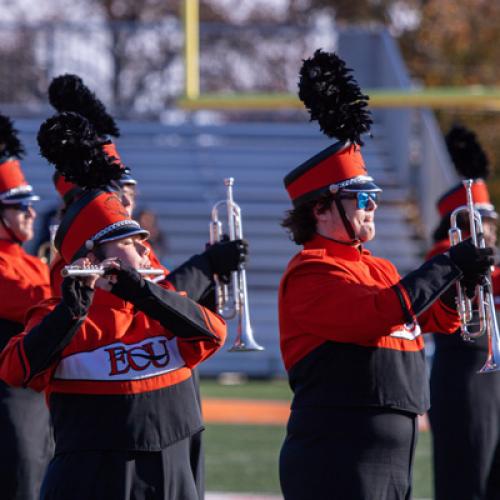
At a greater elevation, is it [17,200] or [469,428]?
[17,200]

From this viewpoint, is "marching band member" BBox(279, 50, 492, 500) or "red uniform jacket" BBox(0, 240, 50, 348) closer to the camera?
"marching band member" BBox(279, 50, 492, 500)

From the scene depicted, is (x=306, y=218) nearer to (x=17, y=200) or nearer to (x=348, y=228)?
(x=348, y=228)

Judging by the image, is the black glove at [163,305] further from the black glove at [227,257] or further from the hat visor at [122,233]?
the black glove at [227,257]

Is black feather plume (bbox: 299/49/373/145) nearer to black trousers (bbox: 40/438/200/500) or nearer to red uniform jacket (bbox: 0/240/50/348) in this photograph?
black trousers (bbox: 40/438/200/500)

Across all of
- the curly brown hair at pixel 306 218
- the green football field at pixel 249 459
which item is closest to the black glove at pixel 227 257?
the curly brown hair at pixel 306 218

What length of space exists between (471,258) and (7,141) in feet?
8.51

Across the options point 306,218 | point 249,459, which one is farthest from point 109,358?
point 249,459

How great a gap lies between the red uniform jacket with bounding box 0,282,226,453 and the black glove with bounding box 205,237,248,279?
2.25 feet

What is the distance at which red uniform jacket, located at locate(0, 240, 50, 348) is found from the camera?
18.0ft

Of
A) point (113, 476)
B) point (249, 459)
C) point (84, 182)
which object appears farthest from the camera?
point (249, 459)

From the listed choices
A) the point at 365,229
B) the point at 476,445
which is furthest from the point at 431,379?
the point at 365,229

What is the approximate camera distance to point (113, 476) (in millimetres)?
4203

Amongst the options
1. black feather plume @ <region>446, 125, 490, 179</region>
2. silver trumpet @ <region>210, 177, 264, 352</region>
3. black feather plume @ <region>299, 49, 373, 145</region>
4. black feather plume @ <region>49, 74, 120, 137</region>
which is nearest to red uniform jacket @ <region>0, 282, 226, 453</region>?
silver trumpet @ <region>210, 177, 264, 352</region>

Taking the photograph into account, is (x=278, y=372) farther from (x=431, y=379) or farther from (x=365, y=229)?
(x=365, y=229)
